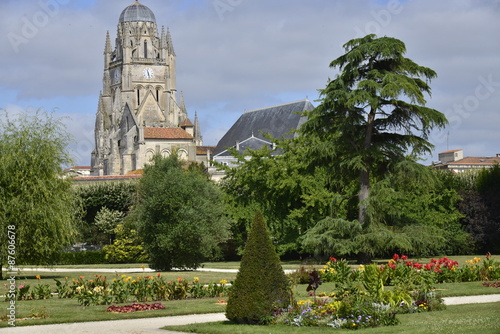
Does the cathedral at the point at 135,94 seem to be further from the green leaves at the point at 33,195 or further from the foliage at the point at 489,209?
the green leaves at the point at 33,195

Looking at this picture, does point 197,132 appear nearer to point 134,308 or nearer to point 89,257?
point 89,257

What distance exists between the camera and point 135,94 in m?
123

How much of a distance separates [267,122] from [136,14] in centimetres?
4377

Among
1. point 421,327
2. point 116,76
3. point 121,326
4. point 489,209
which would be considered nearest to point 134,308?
point 121,326

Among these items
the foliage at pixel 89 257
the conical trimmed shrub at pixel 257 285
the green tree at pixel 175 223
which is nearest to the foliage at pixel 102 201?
the foliage at pixel 89 257

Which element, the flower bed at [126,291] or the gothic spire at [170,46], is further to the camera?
the gothic spire at [170,46]

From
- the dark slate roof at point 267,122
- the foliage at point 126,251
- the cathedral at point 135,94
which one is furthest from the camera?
the cathedral at point 135,94

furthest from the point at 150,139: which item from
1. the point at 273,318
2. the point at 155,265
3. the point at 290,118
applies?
the point at 273,318

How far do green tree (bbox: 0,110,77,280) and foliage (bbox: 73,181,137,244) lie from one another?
26903mm

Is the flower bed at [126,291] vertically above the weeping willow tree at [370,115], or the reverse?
the weeping willow tree at [370,115]

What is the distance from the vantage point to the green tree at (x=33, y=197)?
79.9 feet

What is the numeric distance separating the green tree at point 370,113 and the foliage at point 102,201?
77.3ft

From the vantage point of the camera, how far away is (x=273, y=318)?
1221cm

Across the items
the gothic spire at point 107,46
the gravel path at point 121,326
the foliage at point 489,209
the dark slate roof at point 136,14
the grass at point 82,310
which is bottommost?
the gravel path at point 121,326
